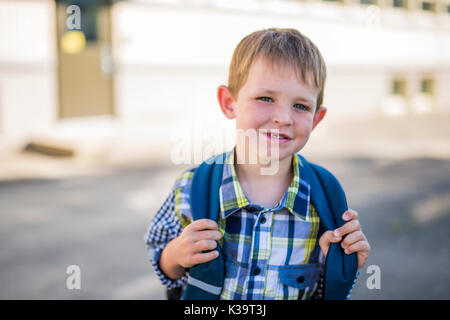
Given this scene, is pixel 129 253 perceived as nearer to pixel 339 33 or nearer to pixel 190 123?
pixel 190 123

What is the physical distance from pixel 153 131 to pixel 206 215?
7492 mm

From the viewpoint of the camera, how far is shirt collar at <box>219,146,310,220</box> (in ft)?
5.10

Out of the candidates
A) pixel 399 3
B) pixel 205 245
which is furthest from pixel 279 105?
pixel 399 3

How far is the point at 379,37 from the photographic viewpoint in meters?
14.2

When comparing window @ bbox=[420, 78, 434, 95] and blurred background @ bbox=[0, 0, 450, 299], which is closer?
blurred background @ bbox=[0, 0, 450, 299]

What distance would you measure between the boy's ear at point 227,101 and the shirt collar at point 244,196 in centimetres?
17

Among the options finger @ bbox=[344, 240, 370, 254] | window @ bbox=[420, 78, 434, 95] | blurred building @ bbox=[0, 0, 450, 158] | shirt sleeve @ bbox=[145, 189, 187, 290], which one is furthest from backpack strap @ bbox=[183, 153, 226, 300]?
window @ bbox=[420, 78, 434, 95]

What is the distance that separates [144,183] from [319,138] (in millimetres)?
4027

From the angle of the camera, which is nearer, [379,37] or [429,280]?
[429,280]

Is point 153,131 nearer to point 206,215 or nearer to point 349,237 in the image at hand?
point 206,215

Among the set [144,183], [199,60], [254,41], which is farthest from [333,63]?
[254,41]

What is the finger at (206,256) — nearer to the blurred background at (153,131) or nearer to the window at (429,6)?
the blurred background at (153,131)

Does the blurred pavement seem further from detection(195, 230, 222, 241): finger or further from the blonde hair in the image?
the blonde hair

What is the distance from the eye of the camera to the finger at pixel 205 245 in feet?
4.76
